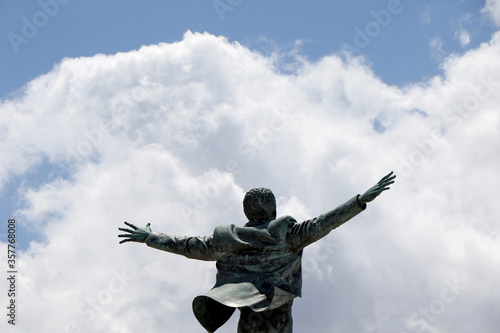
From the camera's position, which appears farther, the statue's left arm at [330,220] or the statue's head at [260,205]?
the statue's head at [260,205]

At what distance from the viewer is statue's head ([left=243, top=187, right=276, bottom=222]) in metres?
11.4

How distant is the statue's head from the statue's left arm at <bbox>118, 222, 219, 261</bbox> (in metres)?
0.77

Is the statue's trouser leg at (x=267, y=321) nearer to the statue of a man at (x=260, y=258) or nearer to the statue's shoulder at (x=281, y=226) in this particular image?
the statue of a man at (x=260, y=258)

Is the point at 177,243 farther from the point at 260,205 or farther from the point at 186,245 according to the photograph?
the point at 260,205

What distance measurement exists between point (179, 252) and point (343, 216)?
285 cm

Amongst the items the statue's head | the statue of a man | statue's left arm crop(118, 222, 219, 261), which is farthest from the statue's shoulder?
statue's left arm crop(118, 222, 219, 261)

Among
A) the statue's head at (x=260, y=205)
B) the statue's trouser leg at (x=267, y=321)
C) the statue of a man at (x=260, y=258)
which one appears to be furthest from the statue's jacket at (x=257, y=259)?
the statue's trouser leg at (x=267, y=321)

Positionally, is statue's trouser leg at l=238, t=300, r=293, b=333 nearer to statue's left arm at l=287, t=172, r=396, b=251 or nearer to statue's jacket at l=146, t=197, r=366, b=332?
statue's jacket at l=146, t=197, r=366, b=332

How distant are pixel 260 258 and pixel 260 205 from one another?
88 cm

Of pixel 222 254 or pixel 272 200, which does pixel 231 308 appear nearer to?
pixel 222 254

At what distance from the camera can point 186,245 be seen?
11602 mm

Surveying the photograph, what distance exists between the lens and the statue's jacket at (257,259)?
10578 mm

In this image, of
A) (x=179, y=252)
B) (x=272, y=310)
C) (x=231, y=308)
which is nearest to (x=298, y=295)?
(x=272, y=310)

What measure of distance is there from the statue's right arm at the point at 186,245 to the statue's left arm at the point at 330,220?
53.1 inches
